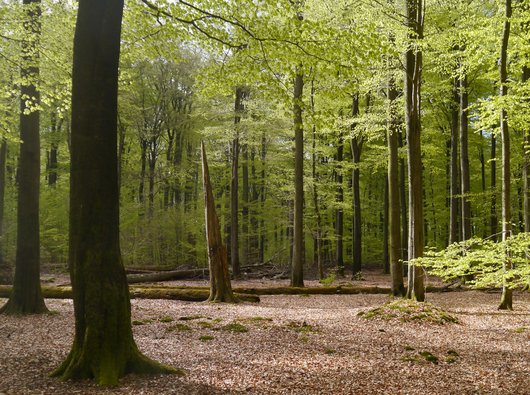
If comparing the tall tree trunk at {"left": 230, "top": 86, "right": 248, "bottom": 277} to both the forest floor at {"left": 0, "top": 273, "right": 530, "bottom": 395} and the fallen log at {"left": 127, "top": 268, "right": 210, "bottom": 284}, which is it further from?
the forest floor at {"left": 0, "top": 273, "right": 530, "bottom": 395}

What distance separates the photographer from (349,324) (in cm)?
875

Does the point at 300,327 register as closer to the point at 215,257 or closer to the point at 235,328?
the point at 235,328

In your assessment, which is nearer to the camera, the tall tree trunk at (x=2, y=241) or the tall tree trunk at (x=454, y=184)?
the tall tree trunk at (x=2, y=241)

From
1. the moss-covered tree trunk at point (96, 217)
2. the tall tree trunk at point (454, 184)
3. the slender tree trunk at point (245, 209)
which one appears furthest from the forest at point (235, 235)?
the slender tree trunk at point (245, 209)

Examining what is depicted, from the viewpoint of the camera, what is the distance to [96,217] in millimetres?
4586

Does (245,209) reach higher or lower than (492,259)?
higher

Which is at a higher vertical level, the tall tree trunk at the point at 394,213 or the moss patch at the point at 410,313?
the tall tree trunk at the point at 394,213

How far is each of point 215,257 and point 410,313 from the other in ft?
18.3

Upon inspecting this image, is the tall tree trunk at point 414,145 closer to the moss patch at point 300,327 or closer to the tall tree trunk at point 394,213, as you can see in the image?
the tall tree trunk at point 394,213

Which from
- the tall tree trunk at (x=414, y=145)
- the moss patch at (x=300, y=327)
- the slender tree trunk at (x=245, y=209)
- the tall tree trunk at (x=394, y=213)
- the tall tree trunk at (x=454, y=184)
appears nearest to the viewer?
the moss patch at (x=300, y=327)

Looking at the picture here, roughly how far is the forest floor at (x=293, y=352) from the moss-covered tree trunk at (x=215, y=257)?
4.38 ft

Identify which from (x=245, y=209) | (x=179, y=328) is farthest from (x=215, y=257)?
(x=245, y=209)

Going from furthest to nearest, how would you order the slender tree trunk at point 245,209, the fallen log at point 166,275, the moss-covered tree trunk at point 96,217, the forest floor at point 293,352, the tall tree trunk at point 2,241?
the slender tree trunk at point 245,209 < the fallen log at point 166,275 < the tall tree trunk at point 2,241 < the forest floor at point 293,352 < the moss-covered tree trunk at point 96,217

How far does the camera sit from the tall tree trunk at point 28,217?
29.0 ft
